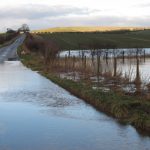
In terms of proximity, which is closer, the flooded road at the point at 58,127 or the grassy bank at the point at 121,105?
the flooded road at the point at 58,127

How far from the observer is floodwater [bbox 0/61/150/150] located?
15698 mm

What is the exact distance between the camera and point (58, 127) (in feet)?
61.0

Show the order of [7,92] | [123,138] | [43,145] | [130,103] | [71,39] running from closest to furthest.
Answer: [43,145] < [123,138] < [130,103] < [7,92] < [71,39]

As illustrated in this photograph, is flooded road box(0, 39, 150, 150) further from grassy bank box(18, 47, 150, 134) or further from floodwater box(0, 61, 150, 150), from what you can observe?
grassy bank box(18, 47, 150, 134)

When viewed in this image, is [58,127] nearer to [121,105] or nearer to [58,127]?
[58,127]

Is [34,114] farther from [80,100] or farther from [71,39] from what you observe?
[71,39]

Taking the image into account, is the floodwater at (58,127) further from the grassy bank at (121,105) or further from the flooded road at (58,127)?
the grassy bank at (121,105)

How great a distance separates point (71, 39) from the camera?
479 ft

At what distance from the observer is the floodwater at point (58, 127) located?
618 inches

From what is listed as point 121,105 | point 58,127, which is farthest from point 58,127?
point 121,105

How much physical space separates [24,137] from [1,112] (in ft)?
18.6

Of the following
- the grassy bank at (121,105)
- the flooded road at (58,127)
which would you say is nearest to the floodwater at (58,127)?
the flooded road at (58,127)

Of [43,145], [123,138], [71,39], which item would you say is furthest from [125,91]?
[71,39]

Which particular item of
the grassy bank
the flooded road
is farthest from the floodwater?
the grassy bank
